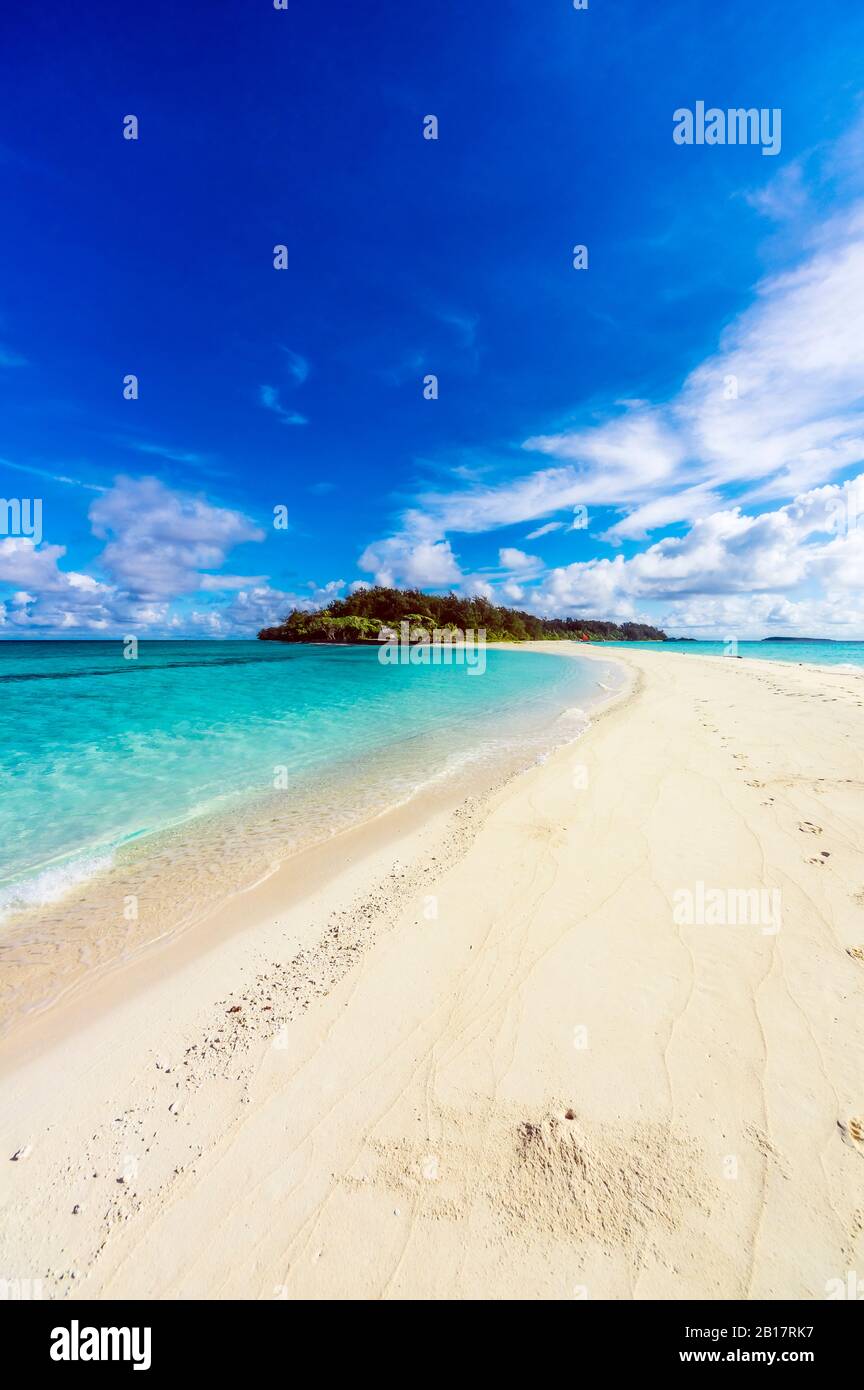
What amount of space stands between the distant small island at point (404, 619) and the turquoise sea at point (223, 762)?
72.4 m

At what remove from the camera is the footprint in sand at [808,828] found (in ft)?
23.4

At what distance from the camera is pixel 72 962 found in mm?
5582

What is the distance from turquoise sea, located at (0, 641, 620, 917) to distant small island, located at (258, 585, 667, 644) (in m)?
72.4

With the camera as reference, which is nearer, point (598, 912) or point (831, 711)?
point (598, 912)

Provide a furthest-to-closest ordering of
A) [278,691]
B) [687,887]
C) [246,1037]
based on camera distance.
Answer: [278,691]
[687,887]
[246,1037]

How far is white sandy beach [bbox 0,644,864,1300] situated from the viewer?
2.55m
